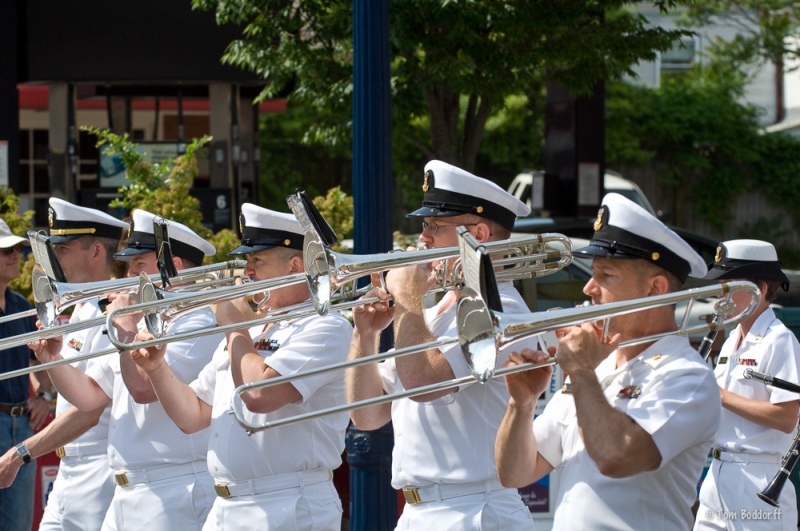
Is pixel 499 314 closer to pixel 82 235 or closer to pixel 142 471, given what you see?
pixel 142 471

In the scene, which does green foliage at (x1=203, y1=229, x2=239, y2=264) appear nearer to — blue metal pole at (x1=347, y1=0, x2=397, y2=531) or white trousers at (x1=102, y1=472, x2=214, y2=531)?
blue metal pole at (x1=347, y1=0, x2=397, y2=531)

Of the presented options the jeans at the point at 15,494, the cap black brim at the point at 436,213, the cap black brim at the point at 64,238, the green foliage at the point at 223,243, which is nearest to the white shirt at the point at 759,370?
the cap black brim at the point at 436,213

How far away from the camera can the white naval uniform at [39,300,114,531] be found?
509cm

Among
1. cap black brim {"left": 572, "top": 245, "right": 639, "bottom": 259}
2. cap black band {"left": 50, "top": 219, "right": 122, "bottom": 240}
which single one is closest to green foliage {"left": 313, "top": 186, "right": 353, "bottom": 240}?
cap black band {"left": 50, "top": 219, "right": 122, "bottom": 240}

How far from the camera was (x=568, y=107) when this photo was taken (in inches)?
594

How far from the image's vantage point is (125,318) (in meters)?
4.46

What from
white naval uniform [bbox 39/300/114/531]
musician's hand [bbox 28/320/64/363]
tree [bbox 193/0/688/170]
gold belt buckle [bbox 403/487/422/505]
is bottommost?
white naval uniform [bbox 39/300/114/531]

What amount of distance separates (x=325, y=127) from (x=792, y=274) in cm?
435

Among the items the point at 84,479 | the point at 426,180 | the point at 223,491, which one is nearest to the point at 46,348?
the point at 84,479

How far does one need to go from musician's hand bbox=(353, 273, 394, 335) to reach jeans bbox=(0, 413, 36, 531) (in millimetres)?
2753

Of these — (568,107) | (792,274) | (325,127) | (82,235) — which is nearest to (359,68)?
(82,235)

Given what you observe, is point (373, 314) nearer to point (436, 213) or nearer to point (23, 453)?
point (436, 213)

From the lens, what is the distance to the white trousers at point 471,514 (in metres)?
3.85

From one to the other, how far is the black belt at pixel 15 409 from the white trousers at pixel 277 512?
2.35 meters
